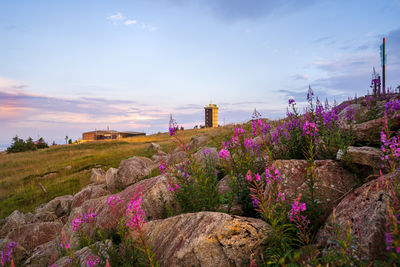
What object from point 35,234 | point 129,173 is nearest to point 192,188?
point 35,234

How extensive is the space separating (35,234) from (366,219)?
9.83 meters

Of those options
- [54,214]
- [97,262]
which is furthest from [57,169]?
[97,262]

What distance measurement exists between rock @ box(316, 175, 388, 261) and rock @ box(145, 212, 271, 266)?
866 millimetres

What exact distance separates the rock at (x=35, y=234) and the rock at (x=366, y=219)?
8541 mm

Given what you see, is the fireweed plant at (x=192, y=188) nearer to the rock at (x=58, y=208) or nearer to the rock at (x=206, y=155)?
the rock at (x=206, y=155)

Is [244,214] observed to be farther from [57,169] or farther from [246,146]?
[57,169]

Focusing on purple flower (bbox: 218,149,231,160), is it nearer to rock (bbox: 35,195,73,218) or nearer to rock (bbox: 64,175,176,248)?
rock (bbox: 64,175,176,248)

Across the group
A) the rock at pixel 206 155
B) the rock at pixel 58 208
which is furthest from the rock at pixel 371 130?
the rock at pixel 58 208

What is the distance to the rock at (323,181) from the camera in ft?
12.1

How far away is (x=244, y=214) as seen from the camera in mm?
4336

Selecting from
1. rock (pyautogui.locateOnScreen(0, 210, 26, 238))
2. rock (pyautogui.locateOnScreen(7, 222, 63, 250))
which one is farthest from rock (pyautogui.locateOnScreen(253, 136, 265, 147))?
rock (pyautogui.locateOnScreen(0, 210, 26, 238))

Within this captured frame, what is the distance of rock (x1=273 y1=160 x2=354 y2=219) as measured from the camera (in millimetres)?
3686

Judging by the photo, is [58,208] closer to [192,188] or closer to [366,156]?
[192,188]

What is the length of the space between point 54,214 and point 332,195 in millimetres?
13372
